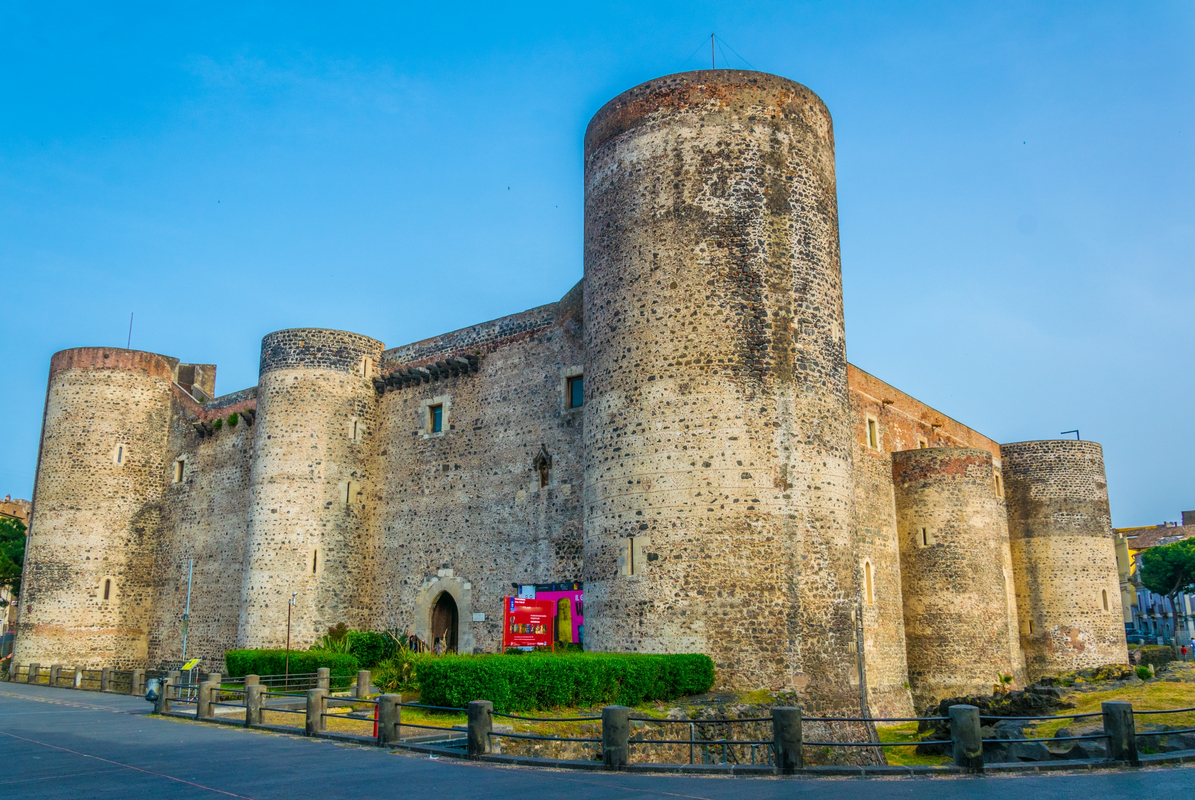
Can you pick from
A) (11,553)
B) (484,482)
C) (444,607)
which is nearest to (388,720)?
(484,482)

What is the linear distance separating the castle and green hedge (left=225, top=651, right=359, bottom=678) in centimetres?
147

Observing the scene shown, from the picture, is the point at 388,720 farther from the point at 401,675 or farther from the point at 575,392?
the point at 575,392

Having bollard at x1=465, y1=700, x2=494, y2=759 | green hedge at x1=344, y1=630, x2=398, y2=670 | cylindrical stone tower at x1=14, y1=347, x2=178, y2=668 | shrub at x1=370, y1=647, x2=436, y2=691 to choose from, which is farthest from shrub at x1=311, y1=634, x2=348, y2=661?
bollard at x1=465, y1=700, x2=494, y2=759

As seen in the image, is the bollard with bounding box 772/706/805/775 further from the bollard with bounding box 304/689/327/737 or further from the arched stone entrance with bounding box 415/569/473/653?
the arched stone entrance with bounding box 415/569/473/653

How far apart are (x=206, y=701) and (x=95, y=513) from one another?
753 inches

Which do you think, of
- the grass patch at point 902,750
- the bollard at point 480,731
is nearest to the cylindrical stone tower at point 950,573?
the grass patch at point 902,750

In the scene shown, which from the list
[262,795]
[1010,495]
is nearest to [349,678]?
[262,795]

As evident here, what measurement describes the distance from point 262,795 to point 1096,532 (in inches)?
1273

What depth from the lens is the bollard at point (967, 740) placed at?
1045 centimetres

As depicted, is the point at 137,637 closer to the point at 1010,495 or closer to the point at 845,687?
the point at 845,687

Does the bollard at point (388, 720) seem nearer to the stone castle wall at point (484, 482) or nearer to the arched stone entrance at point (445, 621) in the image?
the stone castle wall at point (484, 482)

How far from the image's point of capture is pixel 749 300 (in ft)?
59.5

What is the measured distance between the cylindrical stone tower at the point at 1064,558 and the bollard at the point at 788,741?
1012 inches

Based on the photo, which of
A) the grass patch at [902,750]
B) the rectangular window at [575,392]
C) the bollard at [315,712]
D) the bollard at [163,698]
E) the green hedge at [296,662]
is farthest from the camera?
the rectangular window at [575,392]
